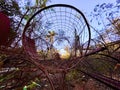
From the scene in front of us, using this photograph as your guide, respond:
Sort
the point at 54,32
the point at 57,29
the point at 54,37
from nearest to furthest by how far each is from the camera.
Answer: the point at 57,29 → the point at 54,32 → the point at 54,37

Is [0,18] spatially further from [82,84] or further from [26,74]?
[82,84]

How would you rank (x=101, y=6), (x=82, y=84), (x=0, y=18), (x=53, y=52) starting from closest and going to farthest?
(x=0, y=18)
(x=53, y=52)
(x=82, y=84)
(x=101, y=6)

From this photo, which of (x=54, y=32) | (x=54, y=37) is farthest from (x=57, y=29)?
(x=54, y=37)

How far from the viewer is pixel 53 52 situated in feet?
7.02

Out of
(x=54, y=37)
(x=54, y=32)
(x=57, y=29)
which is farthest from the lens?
(x=54, y=37)

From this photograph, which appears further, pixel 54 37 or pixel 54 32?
pixel 54 37

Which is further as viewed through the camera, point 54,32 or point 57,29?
point 54,32

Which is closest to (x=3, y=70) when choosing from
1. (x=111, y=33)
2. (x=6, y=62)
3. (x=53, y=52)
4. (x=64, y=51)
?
(x=6, y=62)

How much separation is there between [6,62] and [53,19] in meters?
0.40

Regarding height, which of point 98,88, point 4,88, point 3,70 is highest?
point 3,70

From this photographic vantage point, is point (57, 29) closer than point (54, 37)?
Yes

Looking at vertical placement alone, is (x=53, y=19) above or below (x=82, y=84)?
above

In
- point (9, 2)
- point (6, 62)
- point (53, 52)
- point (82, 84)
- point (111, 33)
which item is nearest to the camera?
point (6, 62)

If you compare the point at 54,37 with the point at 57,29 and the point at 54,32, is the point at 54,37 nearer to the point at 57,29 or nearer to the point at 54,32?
the point at 54,32
